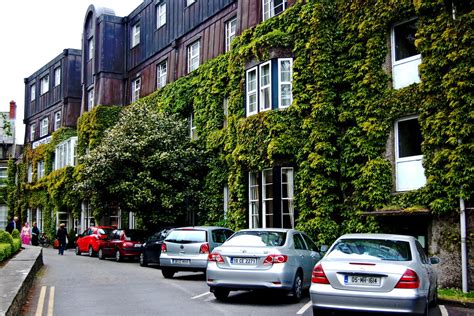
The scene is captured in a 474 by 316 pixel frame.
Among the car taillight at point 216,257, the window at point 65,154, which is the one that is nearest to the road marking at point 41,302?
the car taillight at point 216,257

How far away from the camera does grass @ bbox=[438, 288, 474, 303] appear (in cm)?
1257

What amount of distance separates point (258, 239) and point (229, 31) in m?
15.0

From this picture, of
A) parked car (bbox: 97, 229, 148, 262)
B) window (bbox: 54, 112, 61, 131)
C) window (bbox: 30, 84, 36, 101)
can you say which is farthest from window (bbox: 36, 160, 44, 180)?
parked car (bbox: 97, 229, 148, 262)

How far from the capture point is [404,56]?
56.5ft

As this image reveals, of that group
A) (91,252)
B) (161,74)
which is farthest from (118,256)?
(161,74)

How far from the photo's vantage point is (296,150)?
63.3 ft

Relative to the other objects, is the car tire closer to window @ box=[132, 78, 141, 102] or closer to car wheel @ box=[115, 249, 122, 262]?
car wheel @ box=[115, 249, 122, 262]

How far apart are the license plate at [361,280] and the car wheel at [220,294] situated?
3.85m

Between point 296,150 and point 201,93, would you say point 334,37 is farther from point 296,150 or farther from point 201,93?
point 201,93

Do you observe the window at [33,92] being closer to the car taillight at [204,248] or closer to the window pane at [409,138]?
the car taillight at [204,248]

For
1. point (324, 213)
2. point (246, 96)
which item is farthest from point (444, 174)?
point (246, 96)

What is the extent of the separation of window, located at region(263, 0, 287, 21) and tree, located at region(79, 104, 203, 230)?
6.77m

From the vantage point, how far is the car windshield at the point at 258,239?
40.6 ft

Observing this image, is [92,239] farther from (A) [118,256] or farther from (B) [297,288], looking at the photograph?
(B) [297,288]
